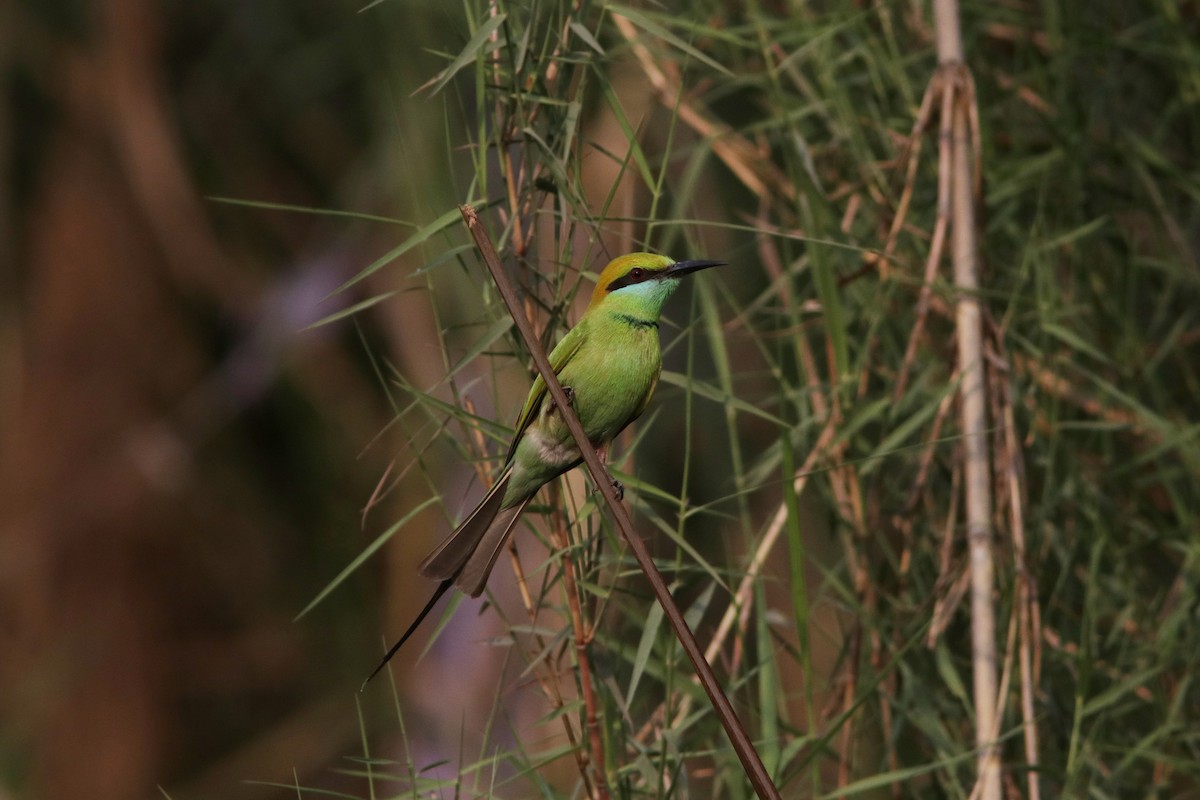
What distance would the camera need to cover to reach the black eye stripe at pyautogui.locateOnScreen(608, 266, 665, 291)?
1.75 metres

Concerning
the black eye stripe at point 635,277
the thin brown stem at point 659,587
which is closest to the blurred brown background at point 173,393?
the black eye stripe at point 635,277

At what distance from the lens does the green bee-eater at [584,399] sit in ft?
5.04

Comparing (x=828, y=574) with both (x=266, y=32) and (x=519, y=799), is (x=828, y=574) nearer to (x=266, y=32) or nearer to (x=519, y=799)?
(x=519, y=799)

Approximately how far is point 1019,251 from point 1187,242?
11.8 inches

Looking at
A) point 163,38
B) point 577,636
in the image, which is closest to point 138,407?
point 163,38

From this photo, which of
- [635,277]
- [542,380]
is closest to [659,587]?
[542,380]

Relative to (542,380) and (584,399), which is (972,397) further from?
(542,380)

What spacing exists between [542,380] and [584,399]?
0.18 metres

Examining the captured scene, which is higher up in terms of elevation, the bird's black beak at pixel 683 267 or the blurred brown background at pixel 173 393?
the bird's black beak at pixel 683 267

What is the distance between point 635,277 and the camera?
176 cm

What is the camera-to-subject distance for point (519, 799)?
182cm

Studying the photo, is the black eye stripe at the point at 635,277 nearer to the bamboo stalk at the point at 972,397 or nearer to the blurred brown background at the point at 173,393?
the bamboo stalk at the point at 972,397

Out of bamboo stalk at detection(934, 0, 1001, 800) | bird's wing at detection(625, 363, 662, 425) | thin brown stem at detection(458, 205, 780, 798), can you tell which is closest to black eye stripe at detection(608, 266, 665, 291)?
bird's wing at detection(625, 363, 662, 425)

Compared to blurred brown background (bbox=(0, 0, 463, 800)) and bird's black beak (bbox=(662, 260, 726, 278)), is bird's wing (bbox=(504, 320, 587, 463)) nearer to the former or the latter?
bird's black beak (bbox=(662, 260, 726, 278))
